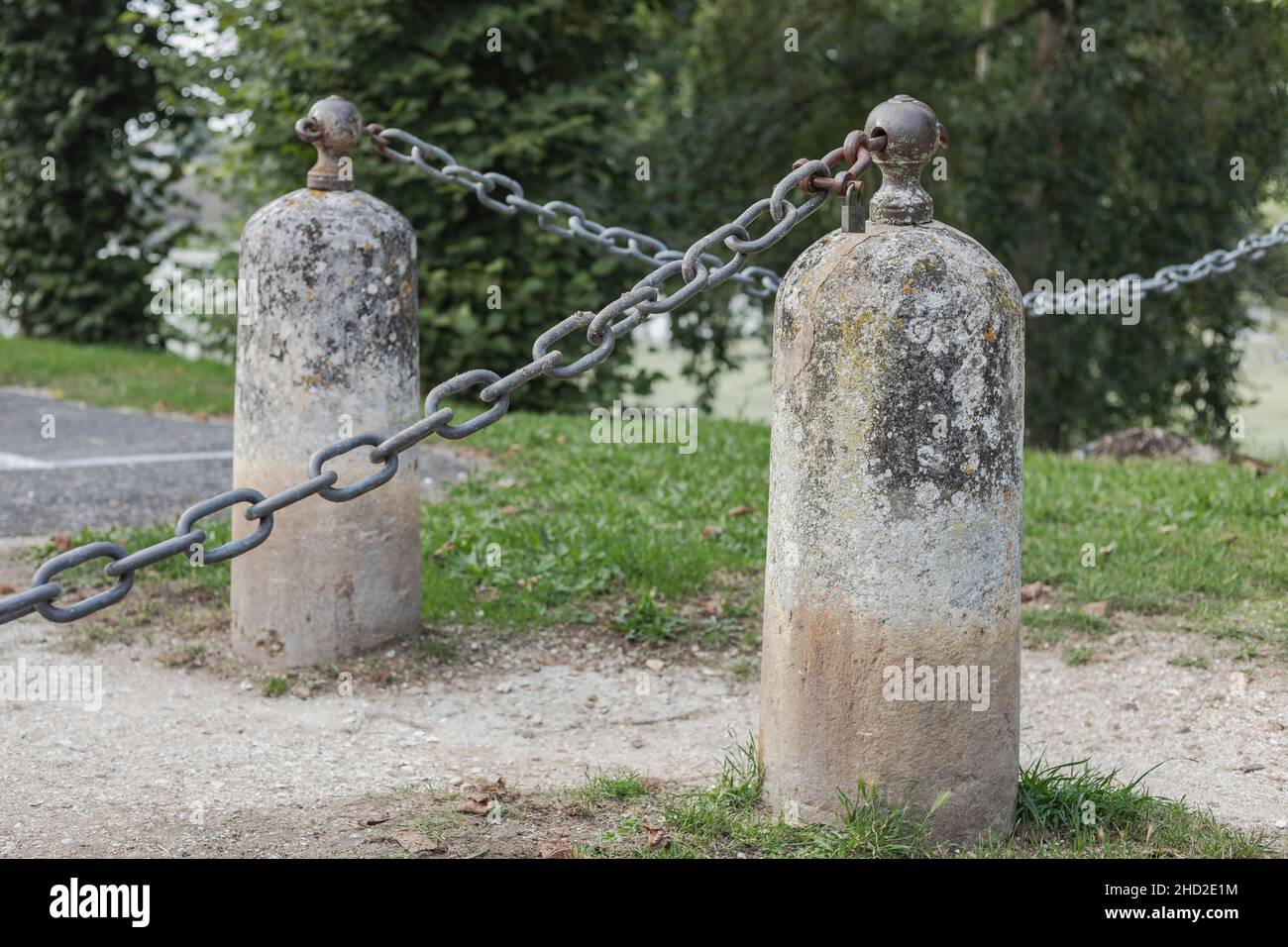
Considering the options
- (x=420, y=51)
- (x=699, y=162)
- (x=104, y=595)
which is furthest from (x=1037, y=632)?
(x=699, y=162)

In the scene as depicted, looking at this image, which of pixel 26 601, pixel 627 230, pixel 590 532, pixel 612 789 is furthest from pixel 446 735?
pixel 627 230

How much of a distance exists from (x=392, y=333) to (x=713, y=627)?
164 centimetres

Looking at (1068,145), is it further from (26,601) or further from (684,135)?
(26,601)

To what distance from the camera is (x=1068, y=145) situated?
43.5ft

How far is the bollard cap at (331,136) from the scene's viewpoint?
4961 millimetres

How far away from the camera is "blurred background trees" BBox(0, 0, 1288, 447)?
407 inches

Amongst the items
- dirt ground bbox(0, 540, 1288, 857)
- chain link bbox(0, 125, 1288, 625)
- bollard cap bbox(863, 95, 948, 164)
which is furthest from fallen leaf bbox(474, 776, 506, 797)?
bollard cap bbox(863, 95, 948, 164)

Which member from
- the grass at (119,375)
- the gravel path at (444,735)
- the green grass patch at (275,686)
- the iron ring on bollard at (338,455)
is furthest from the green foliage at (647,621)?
the grass at (119,375)

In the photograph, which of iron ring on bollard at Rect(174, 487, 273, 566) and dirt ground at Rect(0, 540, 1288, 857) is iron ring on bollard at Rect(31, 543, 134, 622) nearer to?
iron ring on bollard at Rect(174, 487, 273, 566)

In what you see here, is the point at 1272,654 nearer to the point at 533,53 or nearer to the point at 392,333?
the point at 392,333

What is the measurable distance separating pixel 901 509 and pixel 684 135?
11548 millimetres

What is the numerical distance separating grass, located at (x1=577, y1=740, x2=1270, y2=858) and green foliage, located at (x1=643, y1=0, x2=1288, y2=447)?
352 inches

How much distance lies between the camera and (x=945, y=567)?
325cm

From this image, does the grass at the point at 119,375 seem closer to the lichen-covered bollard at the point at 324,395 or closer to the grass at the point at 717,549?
the grass at the point at 717,549
